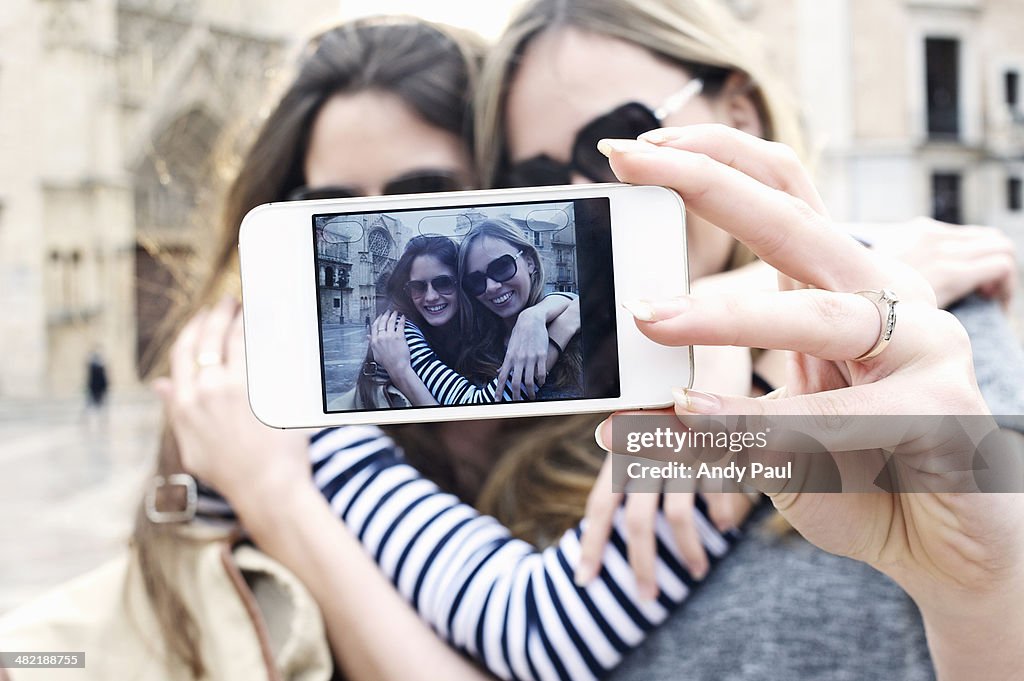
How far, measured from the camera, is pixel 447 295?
28.0 inches

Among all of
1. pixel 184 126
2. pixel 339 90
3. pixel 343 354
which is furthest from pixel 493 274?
pixel 184 126

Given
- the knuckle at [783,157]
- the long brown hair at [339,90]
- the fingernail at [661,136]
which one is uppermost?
the long brown hair at [339,90]

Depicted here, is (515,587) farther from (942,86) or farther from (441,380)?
(942,86)

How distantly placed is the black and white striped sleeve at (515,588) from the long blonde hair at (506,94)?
14 centimetres

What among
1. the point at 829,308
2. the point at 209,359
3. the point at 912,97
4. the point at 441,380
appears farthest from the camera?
the point at 912,97

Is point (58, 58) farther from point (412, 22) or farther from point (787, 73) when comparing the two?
point (787, 73)

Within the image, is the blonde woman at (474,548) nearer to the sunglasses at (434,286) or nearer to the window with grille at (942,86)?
the sunglasses at (434,286)

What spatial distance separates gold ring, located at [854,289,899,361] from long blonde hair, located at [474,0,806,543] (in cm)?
59

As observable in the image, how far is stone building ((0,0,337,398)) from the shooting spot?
13.1 feet

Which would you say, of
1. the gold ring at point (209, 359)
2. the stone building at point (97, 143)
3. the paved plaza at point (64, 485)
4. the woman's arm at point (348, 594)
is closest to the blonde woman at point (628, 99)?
the woman's arm at point (348, 594)

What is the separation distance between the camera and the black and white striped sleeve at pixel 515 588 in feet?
2.95

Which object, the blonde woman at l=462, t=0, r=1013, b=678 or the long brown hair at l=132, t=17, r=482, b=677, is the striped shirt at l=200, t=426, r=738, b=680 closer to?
the blonde woman at l=462, t=0, r=1013, b=678

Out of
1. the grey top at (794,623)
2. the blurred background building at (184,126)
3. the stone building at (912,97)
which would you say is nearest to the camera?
the grey top at (794,623)

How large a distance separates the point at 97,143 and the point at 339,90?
8.45 meters
